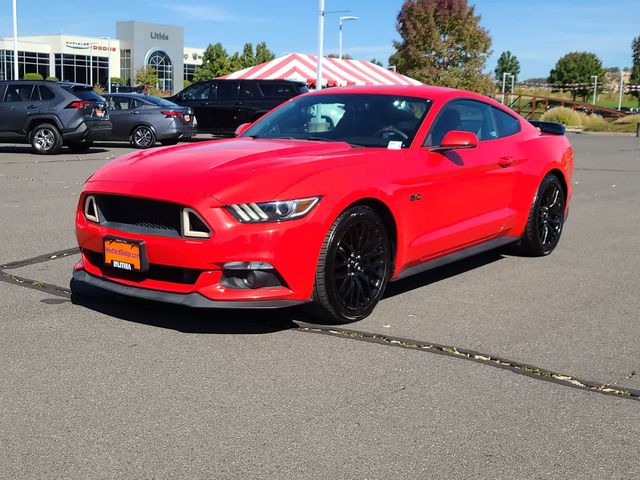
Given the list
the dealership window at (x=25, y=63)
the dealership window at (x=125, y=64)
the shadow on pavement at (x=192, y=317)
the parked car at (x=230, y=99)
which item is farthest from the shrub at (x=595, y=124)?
the dealership window at (x=125, y=64)

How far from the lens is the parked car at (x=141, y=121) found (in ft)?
69.7

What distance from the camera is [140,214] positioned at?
190 inches

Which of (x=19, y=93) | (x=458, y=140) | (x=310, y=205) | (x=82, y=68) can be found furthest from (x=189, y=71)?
(x=310, y=205)

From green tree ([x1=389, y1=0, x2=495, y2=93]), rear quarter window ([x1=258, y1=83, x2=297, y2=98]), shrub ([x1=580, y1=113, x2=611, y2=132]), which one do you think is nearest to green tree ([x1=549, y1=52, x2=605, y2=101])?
green tree ([x1=389, y1=0, x2=495, y2=93])

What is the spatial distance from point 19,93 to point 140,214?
15.3 m

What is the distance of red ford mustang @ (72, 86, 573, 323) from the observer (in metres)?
4.59

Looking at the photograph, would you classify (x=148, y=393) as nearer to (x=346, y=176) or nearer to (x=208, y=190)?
(x=208, y=190)

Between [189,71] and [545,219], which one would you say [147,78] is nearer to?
[189,71]

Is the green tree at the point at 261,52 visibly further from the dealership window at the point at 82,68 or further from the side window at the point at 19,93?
the side window at the point at 19,93

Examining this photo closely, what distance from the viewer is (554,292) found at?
6.12 metres

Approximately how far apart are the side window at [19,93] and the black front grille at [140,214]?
48.7 feet

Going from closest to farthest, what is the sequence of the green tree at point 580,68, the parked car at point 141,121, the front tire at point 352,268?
1. the front tire at point 352,268
2. the parked car at point 141,121
3. the green tree at point 580,68

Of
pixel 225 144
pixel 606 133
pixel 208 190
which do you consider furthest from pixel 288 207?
pixel 606 133

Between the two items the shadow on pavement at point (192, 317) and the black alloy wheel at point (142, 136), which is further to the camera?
the black alloy wheel at point (142, 136)
